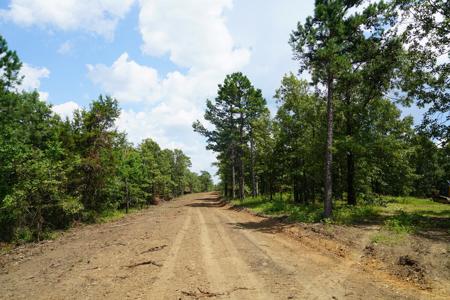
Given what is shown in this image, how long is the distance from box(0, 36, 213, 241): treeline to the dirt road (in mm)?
7727

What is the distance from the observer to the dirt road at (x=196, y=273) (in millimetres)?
7758

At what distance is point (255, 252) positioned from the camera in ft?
39.2

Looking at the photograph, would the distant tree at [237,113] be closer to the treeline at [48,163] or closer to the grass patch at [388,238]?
the treeline at [48,163]

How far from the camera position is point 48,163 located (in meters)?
22.7

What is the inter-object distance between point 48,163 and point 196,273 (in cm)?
1741

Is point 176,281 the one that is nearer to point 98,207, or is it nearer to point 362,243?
point 362,243

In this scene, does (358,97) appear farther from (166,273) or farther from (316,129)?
(166,273)

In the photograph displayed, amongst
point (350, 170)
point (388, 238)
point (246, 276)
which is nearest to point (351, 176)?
point (350, 170)

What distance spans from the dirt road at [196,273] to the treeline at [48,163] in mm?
7727

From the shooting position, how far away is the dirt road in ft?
25.5

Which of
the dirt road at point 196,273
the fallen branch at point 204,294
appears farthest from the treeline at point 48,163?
the fallen branch at point 204,294

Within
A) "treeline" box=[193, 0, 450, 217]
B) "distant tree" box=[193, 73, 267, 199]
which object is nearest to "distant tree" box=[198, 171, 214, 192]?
"distant tree" box=[193, 73, 267, 199]

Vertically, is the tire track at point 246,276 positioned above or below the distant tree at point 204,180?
below

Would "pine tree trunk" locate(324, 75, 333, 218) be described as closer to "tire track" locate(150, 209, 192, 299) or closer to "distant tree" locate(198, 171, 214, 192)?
"tire track" locate(150, 209, 192, 299)
